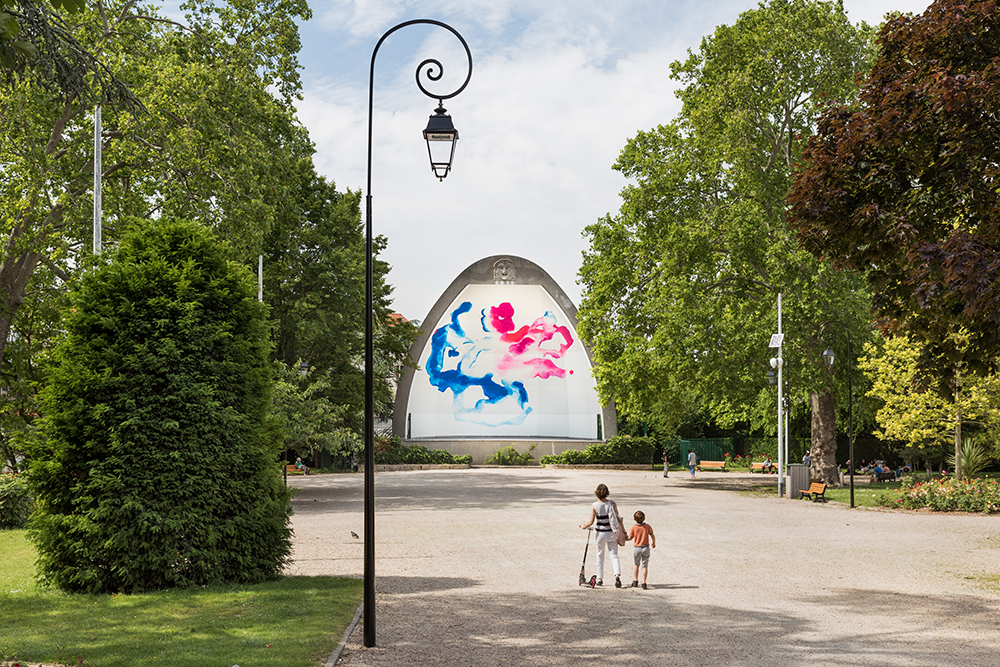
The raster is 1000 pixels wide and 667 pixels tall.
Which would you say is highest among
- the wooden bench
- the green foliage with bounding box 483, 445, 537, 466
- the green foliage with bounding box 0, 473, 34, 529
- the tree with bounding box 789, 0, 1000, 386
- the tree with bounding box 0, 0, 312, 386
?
the tree with bounding box 0, 0, 312, 386

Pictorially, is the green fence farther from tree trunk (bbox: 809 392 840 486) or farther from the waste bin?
the waste bin

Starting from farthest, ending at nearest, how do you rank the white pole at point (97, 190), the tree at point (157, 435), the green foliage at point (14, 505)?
the green foliage at point (14, 505), the white pole at point (97, 190), the tree at point (157, 435)

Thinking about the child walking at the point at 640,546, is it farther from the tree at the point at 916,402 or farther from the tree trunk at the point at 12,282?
the tree trunk at the point at 12,282

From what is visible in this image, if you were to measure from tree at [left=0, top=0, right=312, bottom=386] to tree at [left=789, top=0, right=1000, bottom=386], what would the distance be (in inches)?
574

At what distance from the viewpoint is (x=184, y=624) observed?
8750mm

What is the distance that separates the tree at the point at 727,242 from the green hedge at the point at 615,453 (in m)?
15.9

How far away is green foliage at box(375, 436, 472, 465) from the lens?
46.1 meters

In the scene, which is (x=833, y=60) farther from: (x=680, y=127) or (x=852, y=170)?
(x=852, y=170)

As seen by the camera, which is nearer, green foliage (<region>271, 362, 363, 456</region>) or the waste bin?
green foliage (<region>271, 362, 363, 456</region>)

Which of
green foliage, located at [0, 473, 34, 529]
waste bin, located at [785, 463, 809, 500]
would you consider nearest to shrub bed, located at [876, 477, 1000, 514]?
waste bin, located at [785, 463, 809, 500]

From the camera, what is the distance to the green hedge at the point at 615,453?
47.6 metres

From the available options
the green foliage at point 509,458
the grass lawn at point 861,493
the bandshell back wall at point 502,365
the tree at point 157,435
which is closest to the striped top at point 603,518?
the tree at point 157,435

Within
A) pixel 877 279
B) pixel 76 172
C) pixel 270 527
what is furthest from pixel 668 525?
pixel 76 172

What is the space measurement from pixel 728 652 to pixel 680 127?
26647 mm
